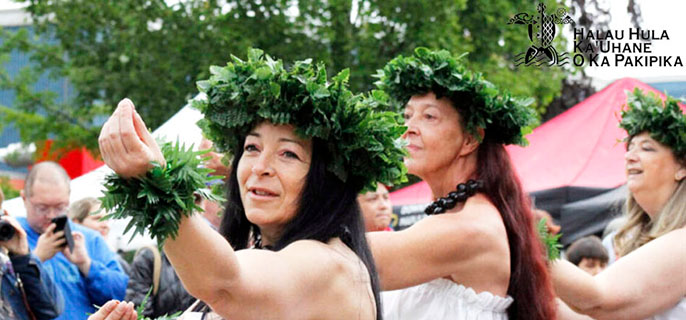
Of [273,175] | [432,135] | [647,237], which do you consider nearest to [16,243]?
[432,135]

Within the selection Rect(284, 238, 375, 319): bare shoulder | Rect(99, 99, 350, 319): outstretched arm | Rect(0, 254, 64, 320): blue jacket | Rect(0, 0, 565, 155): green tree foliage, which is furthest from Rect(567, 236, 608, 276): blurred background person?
Rect(0, 0, 565, 155): green tree foliage

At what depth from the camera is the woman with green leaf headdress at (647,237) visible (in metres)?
4.18

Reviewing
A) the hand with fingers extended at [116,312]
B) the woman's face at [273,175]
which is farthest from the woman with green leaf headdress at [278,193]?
the hand with fingers extended at [116,312]

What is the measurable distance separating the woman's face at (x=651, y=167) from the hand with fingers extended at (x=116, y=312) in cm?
304

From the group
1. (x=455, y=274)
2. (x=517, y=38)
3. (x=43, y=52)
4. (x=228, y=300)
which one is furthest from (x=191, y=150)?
(x=43, y=52)

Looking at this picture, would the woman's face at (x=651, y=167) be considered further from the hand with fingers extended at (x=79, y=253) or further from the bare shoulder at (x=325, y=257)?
the hand with fingers extended at (x=79, y=253)

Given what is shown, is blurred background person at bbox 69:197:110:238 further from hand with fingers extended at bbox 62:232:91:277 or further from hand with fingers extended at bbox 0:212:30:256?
hand with fingers extended at bbox 0:212:30:256

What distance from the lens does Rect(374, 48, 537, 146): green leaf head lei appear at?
159 inches

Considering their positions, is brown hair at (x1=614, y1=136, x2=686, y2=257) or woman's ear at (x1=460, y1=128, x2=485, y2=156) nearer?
woman's ear at (x1=460, y1=128, x2=485, y2=156)

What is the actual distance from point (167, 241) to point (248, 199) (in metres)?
0.56

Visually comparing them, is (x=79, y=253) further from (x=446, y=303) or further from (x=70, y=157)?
(x=70, y=157)

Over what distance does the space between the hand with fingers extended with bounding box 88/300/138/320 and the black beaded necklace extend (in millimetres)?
1685

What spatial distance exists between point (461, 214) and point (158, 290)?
2.02 m

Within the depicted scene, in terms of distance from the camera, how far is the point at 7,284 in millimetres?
5000
